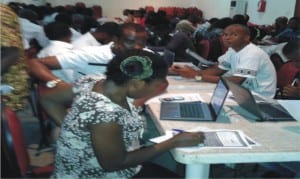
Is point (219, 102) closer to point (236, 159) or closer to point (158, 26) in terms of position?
point (236, 159)

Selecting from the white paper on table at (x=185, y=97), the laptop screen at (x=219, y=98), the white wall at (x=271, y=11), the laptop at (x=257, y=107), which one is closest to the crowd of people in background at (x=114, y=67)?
the white paper on table at (x=185, y=97)

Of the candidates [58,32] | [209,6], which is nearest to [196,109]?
[58,32]

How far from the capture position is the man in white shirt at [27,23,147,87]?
7.30ft

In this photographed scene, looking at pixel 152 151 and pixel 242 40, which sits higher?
pixel 242 40

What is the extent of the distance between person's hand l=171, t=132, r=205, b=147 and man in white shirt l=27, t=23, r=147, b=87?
0.94 meters

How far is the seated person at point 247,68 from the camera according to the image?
8.38 feet

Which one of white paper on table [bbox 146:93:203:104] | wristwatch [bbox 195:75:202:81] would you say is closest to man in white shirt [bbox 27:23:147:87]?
white paper on table [bbox 146:93:203:104]

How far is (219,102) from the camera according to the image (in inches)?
70.6

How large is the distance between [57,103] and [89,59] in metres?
0.71

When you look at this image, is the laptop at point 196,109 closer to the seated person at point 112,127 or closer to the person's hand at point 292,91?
the seated person at point 112,127

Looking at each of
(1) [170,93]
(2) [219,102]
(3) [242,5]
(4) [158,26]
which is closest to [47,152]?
(1) [170,93]

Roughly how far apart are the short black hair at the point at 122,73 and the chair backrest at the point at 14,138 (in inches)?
15.4

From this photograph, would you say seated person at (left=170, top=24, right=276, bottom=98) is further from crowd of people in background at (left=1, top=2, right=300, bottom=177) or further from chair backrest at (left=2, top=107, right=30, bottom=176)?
chair backrest at (left=2, top=107, right=30, bottom=176)

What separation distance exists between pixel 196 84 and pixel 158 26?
4127mm
